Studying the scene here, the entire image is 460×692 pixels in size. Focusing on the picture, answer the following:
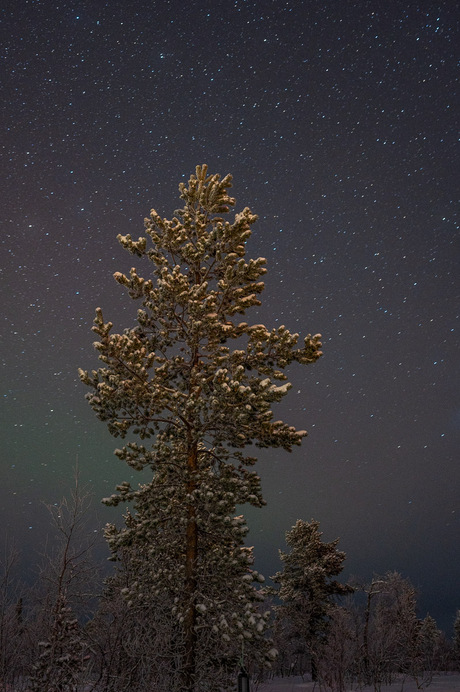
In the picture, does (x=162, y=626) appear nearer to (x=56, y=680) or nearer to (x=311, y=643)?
(x=56, y=680)

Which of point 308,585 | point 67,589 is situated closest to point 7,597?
point 67,589

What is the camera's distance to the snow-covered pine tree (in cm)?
1061

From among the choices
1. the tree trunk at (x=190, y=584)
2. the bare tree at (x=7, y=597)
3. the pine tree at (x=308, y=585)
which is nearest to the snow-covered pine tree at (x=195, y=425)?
the tree trunk at (x=190, y=584)

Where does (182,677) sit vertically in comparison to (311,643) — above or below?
above

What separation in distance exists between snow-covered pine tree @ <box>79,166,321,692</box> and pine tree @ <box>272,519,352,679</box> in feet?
56.4

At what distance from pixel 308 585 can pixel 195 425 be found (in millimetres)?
22443

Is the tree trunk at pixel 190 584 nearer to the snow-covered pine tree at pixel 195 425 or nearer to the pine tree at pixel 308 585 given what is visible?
the snow-covered pine tree at pixel 195 425

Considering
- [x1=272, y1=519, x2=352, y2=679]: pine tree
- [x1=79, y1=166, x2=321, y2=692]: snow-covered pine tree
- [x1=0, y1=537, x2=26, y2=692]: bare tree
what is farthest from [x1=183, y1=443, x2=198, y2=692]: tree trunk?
[x1=272, y1=519, x2=352, y2=679]: pine tree

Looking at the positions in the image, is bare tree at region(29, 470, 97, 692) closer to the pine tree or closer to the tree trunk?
the tree trunk

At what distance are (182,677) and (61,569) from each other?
440cm

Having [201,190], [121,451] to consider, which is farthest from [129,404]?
[201,190]

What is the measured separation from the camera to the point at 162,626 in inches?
458

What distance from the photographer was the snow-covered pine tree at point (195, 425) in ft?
34.8

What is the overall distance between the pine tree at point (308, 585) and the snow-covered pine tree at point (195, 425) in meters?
17.2
